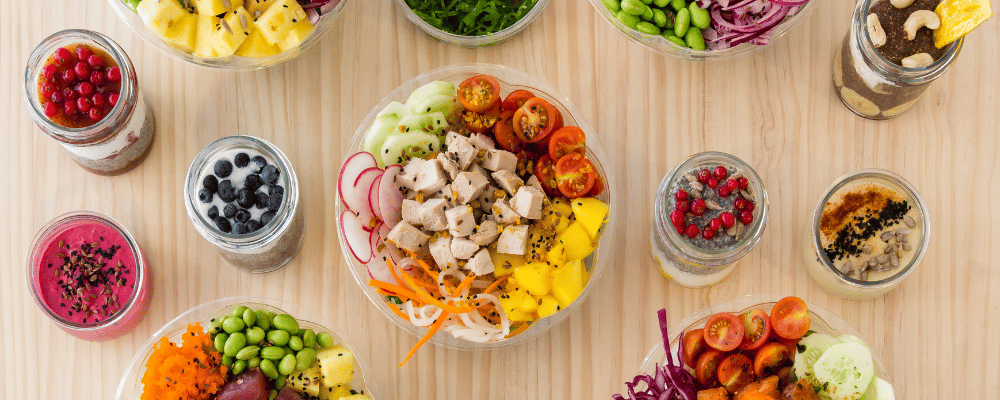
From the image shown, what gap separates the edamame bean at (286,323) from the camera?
188 cm

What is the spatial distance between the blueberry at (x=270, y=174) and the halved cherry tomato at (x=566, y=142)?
2.31ft

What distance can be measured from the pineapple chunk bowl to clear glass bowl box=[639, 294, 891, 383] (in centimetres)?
124

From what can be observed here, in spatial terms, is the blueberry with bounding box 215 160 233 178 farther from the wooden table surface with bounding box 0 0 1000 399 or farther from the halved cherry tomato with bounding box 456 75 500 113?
the halved cherry tomato with bounding box 456 75 500 113

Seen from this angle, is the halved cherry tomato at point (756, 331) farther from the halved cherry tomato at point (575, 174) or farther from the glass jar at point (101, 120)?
the glass jar at point (101, 120)

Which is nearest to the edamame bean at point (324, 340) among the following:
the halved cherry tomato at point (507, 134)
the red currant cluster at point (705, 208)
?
the halved cherry tomato at point (507, 134)

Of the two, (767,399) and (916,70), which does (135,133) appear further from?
(916,70)

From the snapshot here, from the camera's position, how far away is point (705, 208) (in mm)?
1916

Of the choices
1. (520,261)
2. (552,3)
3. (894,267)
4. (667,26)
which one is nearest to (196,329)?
(520,261)

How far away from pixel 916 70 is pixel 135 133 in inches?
79.5

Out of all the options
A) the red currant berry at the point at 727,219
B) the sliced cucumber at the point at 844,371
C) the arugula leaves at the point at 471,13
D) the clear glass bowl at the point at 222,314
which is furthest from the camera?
the arugula leaves at the point at 471,13

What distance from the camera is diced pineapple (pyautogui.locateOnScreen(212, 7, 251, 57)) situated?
6.23 ft

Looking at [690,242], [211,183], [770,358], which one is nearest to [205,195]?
[211,183]

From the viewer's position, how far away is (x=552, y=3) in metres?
2.17

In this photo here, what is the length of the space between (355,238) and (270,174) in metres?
0.28
